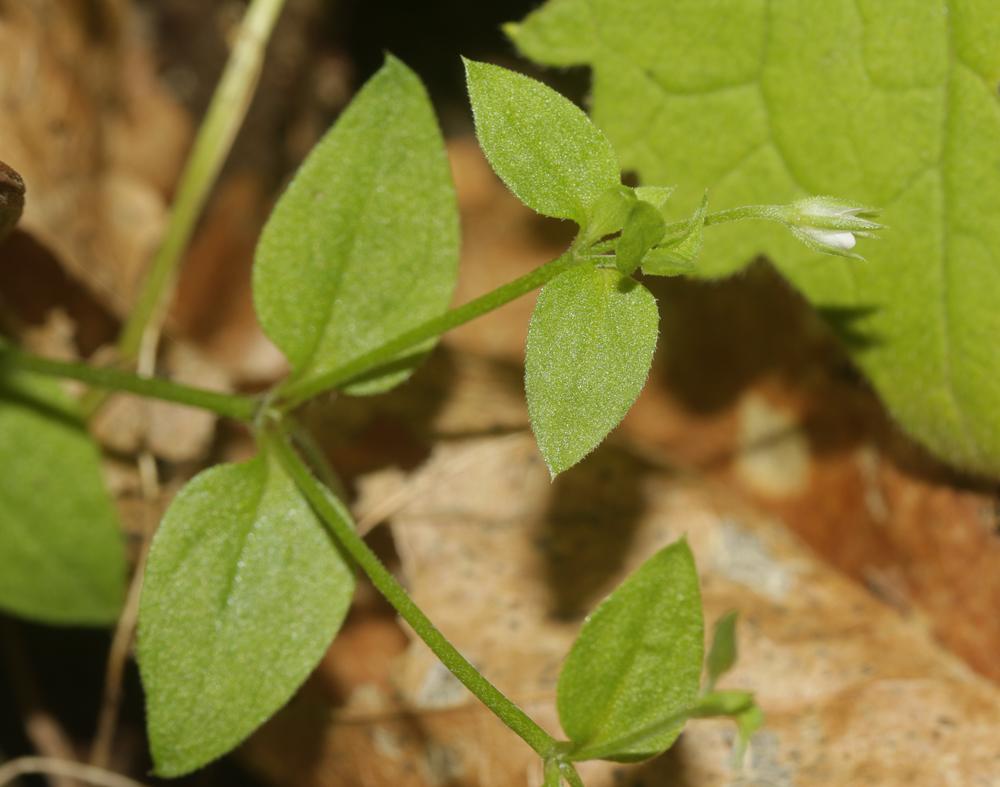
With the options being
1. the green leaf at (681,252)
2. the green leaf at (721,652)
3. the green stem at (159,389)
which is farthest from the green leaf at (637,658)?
the green stem at (159,389)

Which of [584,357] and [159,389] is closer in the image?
[584,357]

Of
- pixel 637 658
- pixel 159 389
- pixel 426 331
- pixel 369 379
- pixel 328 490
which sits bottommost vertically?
pixel 637 658

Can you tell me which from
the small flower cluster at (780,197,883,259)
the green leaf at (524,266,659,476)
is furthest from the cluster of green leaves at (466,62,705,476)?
the small flower cluster at (780,197,883,259)

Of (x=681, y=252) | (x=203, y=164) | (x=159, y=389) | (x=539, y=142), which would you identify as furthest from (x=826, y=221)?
(x=203, y=164)

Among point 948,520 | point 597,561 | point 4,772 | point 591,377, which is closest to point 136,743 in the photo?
point 4,772

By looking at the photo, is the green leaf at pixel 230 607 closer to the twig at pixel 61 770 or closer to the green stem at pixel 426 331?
the green stem at pixel 426 331

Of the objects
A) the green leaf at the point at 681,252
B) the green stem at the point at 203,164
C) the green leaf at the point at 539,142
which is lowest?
the green stem at the point at 203,164

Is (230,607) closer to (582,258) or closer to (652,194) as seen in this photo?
(582,258)
